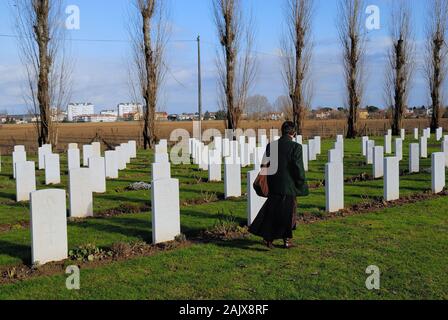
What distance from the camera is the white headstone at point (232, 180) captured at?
11953 millimetres

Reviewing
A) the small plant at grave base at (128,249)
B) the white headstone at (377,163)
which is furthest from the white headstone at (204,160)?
the small plant at grave base at (128,249)

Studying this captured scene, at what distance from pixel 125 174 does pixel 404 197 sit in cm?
925

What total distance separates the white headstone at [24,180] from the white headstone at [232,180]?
474 centimetres

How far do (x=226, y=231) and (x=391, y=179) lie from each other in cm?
466

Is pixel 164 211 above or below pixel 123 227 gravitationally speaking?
above

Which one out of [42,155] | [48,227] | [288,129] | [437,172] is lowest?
[48,227]

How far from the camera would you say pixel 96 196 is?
12.6m

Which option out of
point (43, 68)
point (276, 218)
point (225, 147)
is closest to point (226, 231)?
point (276, 218)

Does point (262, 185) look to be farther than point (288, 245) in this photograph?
No

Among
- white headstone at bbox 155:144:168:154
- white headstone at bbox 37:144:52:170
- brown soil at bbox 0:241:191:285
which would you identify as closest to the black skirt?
brown soil at bbox 0:241:191:285

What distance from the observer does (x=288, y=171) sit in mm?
7180

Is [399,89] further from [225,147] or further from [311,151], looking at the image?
[225,147]
